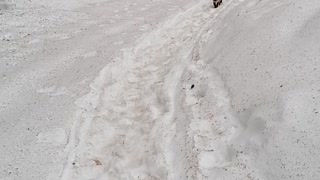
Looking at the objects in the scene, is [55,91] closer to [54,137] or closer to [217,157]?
[54,137]

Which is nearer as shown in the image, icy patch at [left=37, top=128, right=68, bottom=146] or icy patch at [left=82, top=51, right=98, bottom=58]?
icy patch at [left=37, top=128, right=68, bottom=146]

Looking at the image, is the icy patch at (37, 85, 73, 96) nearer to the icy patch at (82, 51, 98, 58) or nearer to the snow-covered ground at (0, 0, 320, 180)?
the snow-covered ground at (0, 0, 320, 180)

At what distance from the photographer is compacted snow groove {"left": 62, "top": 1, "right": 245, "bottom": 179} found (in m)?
4.53

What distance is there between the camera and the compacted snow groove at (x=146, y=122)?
453cm

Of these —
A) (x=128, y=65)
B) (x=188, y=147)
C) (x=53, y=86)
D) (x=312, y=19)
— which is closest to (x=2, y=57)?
(x=53, y=86)

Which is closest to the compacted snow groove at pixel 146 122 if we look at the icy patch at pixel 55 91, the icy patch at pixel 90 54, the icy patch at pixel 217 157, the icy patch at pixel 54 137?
the icy patch at pixel 217 157

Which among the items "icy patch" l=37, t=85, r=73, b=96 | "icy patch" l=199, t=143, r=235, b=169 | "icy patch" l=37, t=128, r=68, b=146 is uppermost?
"icy patch" l=37, t=85, r=73, b=96

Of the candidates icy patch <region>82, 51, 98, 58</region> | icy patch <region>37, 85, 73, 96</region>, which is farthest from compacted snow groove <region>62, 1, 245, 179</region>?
icy patch <region>82, 51, 98, 58</region>

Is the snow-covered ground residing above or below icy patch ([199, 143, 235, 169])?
above

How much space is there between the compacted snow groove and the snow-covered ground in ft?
0.07

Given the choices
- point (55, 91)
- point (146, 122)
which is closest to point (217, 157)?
point (146, 122)

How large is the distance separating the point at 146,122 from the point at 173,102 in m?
0.70

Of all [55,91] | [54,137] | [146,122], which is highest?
[55,91]

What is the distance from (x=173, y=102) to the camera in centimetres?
586
